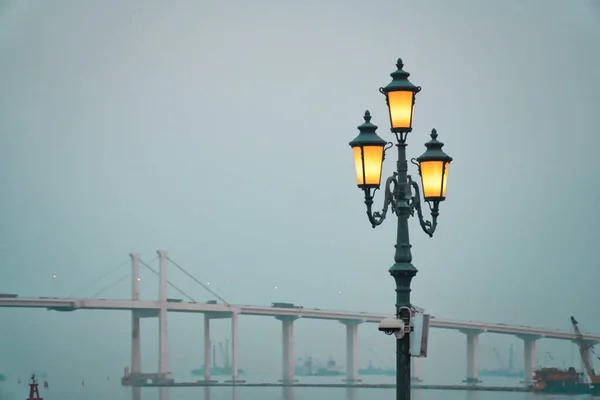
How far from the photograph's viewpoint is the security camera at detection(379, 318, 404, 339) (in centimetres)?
1486

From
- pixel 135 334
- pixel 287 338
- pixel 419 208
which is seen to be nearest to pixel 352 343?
pixel 287 338

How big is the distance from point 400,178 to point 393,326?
2029mm

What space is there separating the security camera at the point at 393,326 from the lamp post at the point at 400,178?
3 centimetres

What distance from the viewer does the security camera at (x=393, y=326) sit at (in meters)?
14.9

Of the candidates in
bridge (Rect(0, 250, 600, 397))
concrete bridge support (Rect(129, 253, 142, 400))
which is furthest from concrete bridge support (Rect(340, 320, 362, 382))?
concrete bridge support (Rect(129, 253, 142, 400))

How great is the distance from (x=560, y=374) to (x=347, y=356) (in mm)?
25161

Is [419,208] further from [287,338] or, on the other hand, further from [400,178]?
[287,338]

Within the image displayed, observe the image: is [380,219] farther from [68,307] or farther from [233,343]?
[233,343]

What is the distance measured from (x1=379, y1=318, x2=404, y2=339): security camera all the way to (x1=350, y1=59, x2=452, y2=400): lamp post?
0.03 m

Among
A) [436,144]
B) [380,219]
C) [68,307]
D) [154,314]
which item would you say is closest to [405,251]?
[380,219]

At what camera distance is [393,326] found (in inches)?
585

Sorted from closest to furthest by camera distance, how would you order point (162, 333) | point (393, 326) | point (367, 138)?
point (393, 326) < point (367, 138) < point (162, 333)

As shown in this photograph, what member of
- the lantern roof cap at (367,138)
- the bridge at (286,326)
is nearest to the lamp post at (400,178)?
the lantern roof cap at (367,138)

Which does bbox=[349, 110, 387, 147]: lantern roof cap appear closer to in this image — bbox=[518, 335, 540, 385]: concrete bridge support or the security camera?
the security camera
